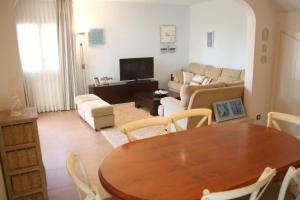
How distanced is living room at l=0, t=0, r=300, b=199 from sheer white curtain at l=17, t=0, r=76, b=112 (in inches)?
0.9

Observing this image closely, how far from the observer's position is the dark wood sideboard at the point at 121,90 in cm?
614

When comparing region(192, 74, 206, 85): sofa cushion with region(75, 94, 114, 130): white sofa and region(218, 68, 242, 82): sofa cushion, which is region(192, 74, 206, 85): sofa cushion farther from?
region(75, 94, 114, 130): white sofa

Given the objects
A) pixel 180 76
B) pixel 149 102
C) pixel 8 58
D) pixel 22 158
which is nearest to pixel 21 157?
pixel 22 158

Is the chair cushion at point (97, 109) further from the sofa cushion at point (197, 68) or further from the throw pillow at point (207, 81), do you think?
the sofa cushion at point (197, 68)

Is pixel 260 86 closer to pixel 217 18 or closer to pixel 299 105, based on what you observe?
pixel 299 105

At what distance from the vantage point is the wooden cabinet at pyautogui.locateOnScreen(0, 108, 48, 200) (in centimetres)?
222

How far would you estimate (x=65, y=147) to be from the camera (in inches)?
153

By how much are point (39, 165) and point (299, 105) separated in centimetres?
364

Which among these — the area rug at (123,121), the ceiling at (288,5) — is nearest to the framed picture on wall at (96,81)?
the area rug at (123,121)

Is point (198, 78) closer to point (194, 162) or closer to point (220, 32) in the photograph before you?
point (220, 32)

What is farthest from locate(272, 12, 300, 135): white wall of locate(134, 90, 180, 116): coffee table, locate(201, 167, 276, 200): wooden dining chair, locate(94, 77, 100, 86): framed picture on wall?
locate(94, 77, 100, 86): framed picture on wall

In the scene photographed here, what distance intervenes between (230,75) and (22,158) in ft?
15.2

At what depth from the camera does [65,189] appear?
273 cm

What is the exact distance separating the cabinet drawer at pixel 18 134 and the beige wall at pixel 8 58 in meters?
0.40
